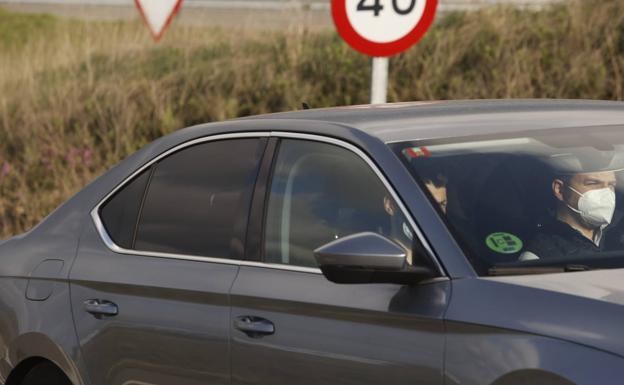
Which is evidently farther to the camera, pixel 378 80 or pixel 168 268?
pixel 378 80

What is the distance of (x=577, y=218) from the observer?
16.8 feet

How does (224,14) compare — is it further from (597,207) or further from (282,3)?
(597,207)

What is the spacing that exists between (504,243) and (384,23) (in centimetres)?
565

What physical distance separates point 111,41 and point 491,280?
1509 centimetres

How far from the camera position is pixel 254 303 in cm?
530

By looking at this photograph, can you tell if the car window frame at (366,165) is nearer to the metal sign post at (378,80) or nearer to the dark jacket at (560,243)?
the dark jacket at (560,243)

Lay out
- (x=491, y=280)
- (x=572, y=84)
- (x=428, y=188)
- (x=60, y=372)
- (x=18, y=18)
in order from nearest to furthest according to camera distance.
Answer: (x=491, y=280), (x=428, y=188), (x=60, y=372), (x=572, y=84), (x=18, y=18)

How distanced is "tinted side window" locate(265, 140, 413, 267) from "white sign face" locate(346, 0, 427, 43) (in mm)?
4862

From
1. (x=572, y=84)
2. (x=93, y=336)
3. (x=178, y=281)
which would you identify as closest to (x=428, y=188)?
(x=178, y=281)

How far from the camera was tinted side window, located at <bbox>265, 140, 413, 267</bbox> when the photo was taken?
5.19 m

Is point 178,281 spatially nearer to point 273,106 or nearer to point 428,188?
point 428,188

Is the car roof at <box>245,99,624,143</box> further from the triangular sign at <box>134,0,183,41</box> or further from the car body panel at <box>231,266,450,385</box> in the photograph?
the triangular sign at <box>134,0,183,41</box>

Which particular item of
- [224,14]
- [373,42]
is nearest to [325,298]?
[373,42]

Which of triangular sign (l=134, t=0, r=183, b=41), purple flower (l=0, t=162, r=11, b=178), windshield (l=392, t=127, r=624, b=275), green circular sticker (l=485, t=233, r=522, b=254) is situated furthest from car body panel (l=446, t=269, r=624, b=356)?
purple flower (l=0, t=162, r=11, b=178)
